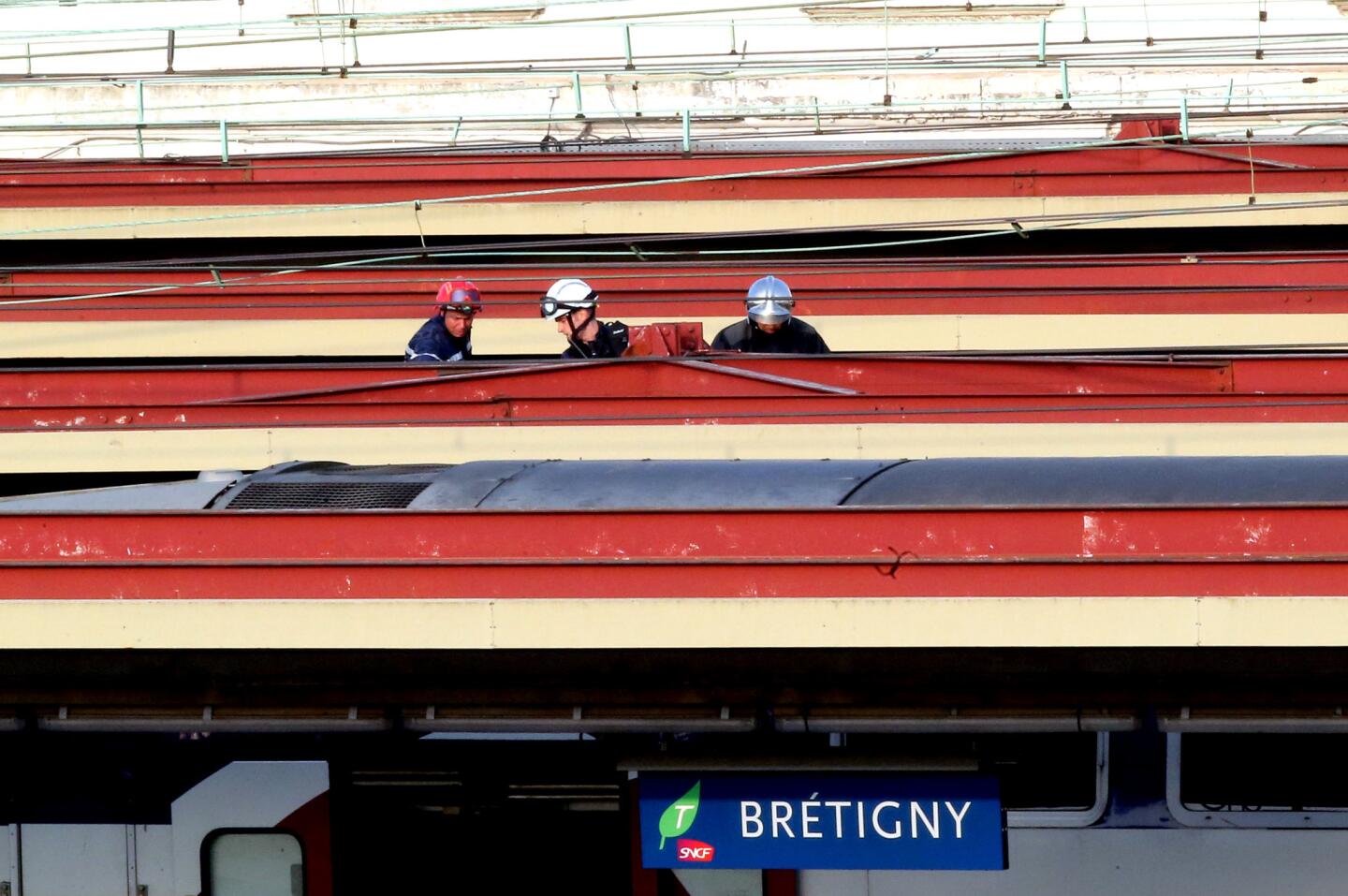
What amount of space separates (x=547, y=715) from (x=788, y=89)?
11.2m

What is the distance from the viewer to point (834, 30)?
16500mm

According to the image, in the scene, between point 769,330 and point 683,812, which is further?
point 769,330

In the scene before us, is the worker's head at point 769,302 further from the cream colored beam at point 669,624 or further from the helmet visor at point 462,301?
the cream colored beam at point 669,624

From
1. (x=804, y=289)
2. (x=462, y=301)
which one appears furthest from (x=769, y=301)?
(x=804, y=289)

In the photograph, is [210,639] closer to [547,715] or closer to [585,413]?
[547,715]

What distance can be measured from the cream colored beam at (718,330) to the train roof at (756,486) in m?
4.23

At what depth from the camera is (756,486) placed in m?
5.52

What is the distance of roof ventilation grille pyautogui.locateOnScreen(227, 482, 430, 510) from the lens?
5680mm

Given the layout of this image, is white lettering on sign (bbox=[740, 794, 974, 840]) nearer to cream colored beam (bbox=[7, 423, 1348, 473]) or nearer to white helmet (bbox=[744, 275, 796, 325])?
cream colored beam (bbox=[7, 423, 1348, 473])

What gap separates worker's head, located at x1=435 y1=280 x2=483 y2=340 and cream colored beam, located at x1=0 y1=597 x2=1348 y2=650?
3.23 meters

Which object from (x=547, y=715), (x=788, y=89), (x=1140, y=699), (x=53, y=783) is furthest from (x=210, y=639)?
(x=788, y=89)

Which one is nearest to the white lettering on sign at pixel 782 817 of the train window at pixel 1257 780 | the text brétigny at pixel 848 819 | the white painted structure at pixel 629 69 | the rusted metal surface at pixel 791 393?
the text brétigny at pixel 848 819

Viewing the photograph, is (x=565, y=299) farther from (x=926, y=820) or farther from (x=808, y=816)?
(x=926, y=820)

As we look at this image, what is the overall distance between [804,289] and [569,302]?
8.56ft
